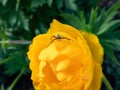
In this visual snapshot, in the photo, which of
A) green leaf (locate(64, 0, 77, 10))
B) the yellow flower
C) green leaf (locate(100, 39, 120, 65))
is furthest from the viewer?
green leaf (locate(64, 0, 77, 10))

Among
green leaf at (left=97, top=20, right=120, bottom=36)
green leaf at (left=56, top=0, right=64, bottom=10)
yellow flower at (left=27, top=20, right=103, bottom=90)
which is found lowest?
green leaf at (left=56, top=0, right=64, bottom=10)

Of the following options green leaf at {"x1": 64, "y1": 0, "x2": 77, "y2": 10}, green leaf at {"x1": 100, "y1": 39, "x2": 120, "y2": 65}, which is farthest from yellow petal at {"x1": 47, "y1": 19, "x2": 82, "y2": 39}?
green leaf at {"x1": 64, "y1": 0, "x2": 77, "y2": 10}

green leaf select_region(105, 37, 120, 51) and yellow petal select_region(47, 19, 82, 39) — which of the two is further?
green leaf select_region(105, 37, 120, 51)

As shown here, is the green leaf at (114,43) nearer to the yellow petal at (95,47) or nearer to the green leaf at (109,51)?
the green leaf at (109,51)

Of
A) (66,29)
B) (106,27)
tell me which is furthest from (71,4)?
(66,29)

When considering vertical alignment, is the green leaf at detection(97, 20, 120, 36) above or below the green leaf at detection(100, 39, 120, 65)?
above

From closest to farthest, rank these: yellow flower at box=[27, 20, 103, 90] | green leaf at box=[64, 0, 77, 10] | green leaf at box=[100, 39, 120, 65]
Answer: yellow flower at box=[27, 20, 103, 90] → green leaf at box=[100, 39, 120, 65] → green leaf at box=[64, 0, 77, 10]

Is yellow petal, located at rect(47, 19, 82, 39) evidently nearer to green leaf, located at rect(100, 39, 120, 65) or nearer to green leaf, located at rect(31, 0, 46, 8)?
green leaf, located at rect(100, 39, 120, 65)

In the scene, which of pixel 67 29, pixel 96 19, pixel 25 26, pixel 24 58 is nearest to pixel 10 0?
pixel 25 26

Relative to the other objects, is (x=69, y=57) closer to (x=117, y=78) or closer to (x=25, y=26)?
(x=25, y=26)
